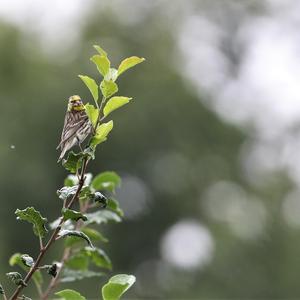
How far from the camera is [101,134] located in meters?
2.35

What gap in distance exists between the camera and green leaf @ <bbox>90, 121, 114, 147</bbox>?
2332 millimetres

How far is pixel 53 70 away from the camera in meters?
39.9

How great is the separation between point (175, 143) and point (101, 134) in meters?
36.7

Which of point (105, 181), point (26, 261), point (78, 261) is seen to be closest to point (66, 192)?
point (26, 261)

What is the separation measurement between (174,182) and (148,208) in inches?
75.4

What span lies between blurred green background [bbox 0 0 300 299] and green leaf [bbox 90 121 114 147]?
100ft

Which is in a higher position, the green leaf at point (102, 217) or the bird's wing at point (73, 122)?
the green leaf at point (102, 217)

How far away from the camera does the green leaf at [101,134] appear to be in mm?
2332

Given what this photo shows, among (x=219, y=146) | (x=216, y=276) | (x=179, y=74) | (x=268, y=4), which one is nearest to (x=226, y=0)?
(x=268, y=4)

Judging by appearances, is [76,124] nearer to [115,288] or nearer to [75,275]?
[115,288]

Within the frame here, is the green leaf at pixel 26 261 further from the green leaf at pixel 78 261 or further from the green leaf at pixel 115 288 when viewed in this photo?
the green leaf at pixel 78 261

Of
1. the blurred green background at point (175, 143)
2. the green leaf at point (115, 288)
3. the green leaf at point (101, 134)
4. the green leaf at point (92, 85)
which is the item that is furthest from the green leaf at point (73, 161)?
the blurred green background at point (175, 143)

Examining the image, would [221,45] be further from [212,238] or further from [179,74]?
[212,238]

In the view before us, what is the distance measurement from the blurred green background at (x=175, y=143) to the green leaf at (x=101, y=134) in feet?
100
